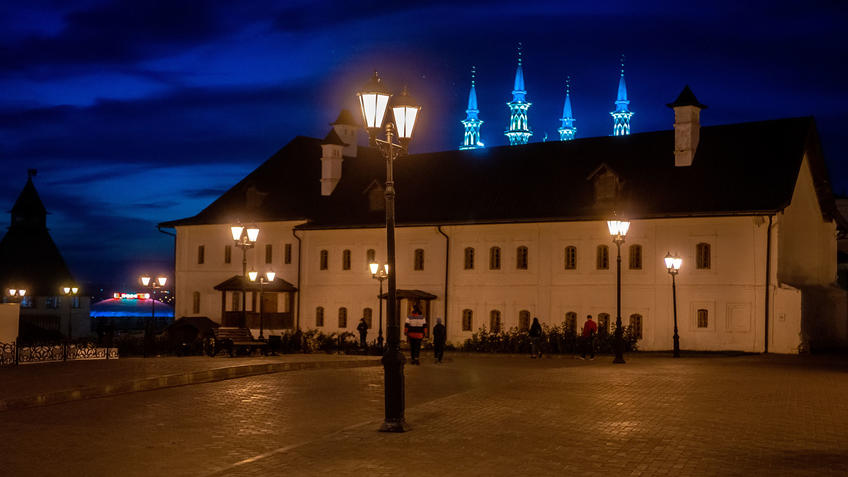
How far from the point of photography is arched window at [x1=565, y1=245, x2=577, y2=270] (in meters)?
46.3

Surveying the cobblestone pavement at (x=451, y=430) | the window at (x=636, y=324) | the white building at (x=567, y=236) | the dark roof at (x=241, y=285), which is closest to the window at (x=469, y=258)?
the white building at (x=567, y=236)

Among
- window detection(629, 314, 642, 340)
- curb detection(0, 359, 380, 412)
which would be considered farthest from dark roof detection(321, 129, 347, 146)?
curb detection(0, 359, 380, 412)

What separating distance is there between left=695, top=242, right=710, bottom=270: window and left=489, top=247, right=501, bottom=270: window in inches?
386

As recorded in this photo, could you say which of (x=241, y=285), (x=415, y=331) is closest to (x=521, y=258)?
(x=241, y=285)

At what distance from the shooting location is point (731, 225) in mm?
41656

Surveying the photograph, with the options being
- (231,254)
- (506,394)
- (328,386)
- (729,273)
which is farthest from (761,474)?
(231,254)

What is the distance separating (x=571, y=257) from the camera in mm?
46438

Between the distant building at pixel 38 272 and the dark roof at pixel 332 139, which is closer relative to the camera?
the dark roof at pixel 332 139

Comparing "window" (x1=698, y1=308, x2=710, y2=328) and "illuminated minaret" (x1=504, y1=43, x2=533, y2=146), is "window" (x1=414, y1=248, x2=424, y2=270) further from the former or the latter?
"illuminated minaret" (x1=504, y1=43, x2=533, y2=146)

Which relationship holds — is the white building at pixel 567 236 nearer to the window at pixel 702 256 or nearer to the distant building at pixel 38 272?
the window at pixel 702 256

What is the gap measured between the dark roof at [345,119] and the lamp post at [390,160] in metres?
46.8

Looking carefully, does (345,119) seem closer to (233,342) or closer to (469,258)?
(469,258)

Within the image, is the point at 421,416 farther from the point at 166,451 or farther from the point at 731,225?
the point at 731,225

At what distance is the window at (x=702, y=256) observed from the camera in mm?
42281
